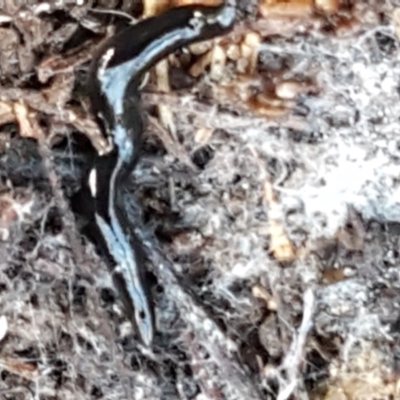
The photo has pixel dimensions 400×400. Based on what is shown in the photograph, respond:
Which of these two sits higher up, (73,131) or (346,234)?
(73,131)

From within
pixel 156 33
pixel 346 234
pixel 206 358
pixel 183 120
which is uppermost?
pixel 156 33

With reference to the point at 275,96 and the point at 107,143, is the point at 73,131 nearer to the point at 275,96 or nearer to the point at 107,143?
the point at 107,143

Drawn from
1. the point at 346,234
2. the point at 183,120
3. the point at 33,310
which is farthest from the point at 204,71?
the point at 33,310

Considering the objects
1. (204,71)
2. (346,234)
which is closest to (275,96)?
(204,71)
